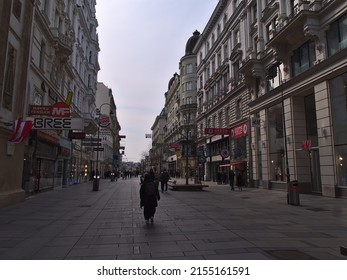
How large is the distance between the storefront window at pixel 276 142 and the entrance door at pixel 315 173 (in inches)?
124

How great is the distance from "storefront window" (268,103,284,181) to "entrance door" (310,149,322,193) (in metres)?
3.16

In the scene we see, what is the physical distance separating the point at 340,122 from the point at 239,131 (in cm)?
1500

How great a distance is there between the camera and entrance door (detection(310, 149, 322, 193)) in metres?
21.2

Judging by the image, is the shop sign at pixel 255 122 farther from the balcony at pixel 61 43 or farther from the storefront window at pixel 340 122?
the balcony at pixel 61 43

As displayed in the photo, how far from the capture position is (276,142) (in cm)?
2598

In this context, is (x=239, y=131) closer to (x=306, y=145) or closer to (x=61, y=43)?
(x=306, y=145)

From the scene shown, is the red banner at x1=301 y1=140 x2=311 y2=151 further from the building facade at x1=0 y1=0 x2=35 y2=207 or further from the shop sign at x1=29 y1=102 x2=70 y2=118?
the building facade at x1=0 y1=0 x2=35 y2=207

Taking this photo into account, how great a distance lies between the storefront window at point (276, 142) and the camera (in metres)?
25.1

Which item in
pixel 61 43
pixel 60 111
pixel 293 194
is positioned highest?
pixel 61 43

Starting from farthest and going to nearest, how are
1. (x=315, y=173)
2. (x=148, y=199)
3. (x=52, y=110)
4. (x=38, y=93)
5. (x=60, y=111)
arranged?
(x=315, y=173) < (x=38, y=93) < (x=52, y=110) < (x=60, y=111) < (x=148, y=199)

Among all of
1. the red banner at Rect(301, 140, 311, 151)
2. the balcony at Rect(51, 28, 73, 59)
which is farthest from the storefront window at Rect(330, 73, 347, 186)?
the balcony at Rect(51, 28, 73, 59)

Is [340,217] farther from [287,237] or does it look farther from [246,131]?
[246,131]

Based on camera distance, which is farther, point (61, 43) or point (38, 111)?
point (61, 43)

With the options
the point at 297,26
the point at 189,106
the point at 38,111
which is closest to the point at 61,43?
the point at 38,111
